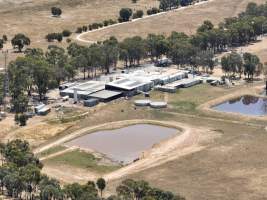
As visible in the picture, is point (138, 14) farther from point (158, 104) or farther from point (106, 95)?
point (158, 104)

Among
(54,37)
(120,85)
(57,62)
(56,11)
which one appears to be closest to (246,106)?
(120,85)

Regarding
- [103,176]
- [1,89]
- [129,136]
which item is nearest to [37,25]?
[1,89]

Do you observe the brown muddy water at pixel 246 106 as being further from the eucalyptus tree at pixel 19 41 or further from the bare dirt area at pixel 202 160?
the eucalyptus tree at pixel 19 41

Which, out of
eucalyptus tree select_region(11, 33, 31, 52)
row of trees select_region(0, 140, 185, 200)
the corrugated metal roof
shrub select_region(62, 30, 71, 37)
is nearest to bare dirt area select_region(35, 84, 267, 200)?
the corrugated metal roof

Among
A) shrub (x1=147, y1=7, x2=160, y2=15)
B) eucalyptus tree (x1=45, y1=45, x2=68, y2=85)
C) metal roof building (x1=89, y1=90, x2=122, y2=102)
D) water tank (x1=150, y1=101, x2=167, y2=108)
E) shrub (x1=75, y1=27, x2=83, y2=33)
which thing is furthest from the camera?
shrub (x1=147, y1=7, x2=160, y2=15)

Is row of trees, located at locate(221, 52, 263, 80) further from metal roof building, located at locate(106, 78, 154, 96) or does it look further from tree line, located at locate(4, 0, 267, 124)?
metal roof building, located at locate(106, 78, 154, 96)

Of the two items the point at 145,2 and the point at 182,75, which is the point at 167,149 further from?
the point at 145,2
